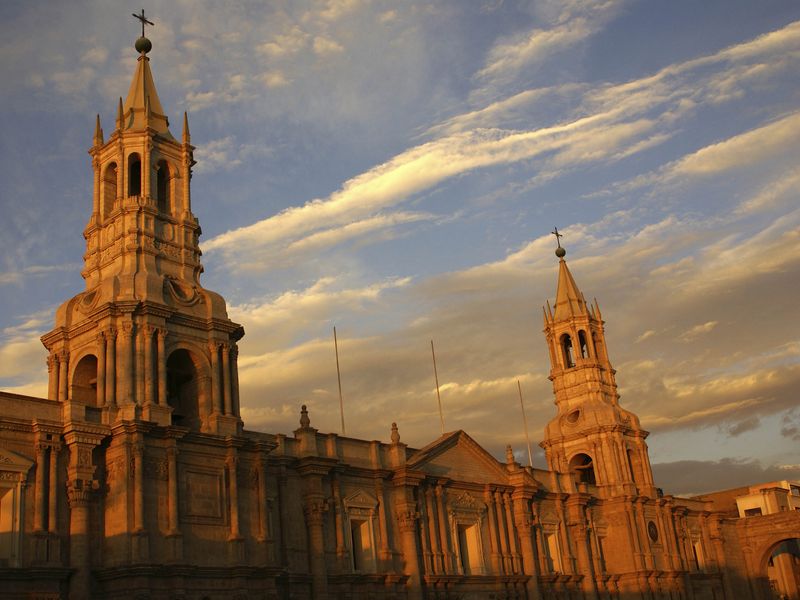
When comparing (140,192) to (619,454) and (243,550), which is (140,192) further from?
(619,454)

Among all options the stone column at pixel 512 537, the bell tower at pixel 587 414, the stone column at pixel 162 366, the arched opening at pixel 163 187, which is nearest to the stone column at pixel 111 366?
the stone column at pixel 162 366

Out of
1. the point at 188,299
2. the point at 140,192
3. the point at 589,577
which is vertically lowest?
the point at 589,577

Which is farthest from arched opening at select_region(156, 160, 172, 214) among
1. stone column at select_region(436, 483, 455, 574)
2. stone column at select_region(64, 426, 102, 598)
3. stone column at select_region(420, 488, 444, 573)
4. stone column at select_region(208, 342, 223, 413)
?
stone column at select_region(436, 483, 455, 574)

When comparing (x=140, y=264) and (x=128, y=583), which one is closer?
(x=128, y=583)

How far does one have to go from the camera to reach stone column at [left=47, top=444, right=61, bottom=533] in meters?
33.1

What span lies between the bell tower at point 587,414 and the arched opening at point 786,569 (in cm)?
2407

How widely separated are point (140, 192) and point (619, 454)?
3583 centimetres

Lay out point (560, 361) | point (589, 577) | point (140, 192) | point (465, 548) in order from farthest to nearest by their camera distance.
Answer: point (560, 361), point (589, 577), point (465, 548), point (140, 192)

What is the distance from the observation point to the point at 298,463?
138ft

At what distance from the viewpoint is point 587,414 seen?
64812 millimetres

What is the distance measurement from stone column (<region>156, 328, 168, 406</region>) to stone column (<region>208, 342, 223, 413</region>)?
199 centimetres

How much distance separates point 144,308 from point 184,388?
4.62 meters

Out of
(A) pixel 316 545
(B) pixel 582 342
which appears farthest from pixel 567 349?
(A) pixel 316 545

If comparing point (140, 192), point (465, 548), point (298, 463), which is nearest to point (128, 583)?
point (298, 463)
